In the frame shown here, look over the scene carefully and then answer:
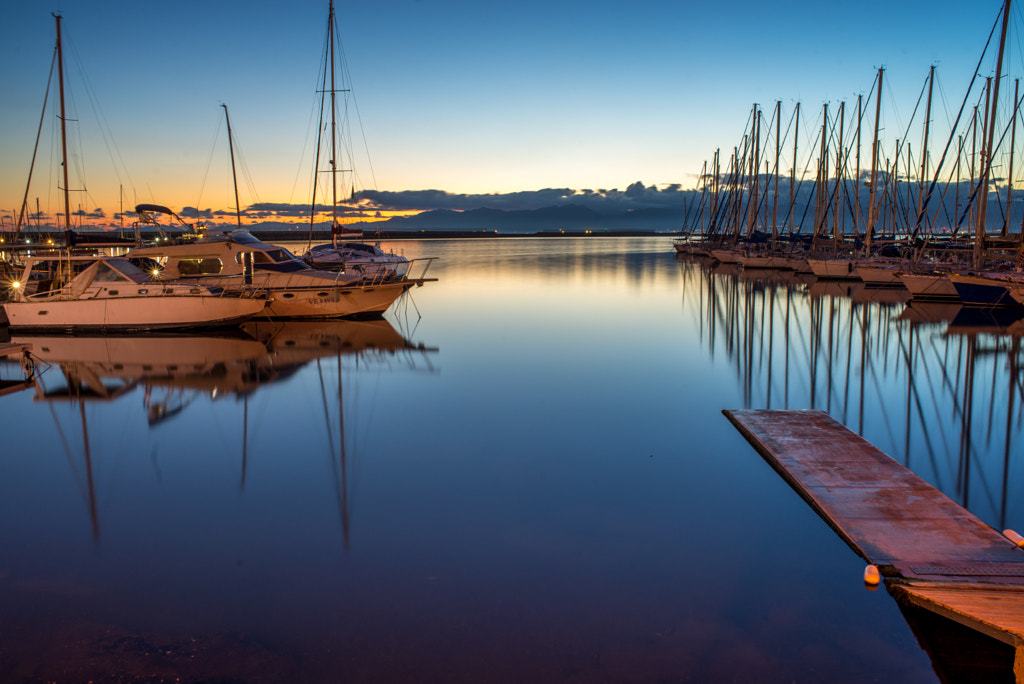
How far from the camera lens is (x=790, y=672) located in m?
4.11

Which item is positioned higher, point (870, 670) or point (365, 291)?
point (365, 291)

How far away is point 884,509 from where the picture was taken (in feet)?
19.6

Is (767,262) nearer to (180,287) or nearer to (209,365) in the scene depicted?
(180,287)

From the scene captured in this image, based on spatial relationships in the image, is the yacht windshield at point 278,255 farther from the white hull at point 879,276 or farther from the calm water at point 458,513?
the white hull at point 879,276

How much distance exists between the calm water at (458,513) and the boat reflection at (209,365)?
3.5 inches

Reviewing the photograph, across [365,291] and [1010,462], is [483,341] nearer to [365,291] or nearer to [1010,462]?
[365,291]

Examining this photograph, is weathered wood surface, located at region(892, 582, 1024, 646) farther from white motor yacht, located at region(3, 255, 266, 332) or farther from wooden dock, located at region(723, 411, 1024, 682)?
white motor yacht, located at region(3, 255, 266, 332)

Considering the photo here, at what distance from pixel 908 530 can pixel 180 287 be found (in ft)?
53.3

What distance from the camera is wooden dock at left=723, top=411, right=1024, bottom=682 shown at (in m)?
4.41

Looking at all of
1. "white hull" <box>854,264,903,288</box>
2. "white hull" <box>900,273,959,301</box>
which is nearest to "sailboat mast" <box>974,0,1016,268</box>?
"white hull" <box>900,273,959,301</box>

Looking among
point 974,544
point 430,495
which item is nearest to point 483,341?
point 430,495

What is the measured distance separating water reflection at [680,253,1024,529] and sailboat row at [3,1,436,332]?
8563 millimetres

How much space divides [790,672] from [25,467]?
849 cm

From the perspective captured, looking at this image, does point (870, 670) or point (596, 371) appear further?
point (596, 371)
